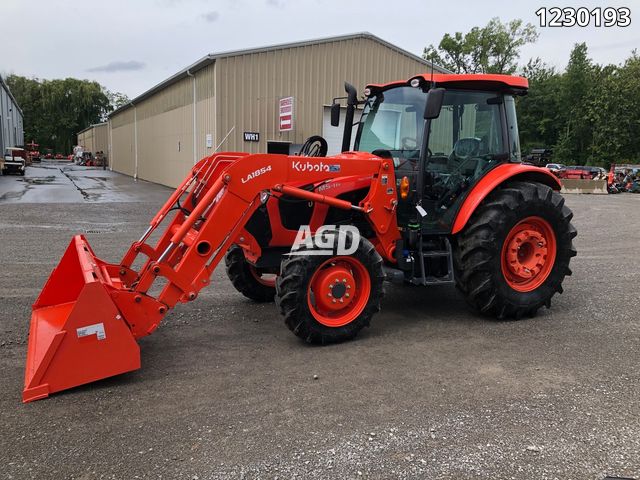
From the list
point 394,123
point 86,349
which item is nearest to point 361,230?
point 394,123

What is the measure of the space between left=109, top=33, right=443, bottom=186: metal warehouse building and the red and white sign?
0.10ft

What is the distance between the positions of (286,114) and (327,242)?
41.7 ft

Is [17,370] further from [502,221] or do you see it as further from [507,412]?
[502,221]

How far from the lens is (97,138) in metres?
57.8

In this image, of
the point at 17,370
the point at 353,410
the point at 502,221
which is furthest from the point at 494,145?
the point at 17,370

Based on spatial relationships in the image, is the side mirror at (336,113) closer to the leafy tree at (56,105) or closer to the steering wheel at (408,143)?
the steering wheel at (408,143)

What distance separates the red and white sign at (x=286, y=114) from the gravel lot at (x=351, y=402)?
1139 centimetres

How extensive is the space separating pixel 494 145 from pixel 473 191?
64 centimetres

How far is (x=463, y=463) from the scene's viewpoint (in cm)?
295

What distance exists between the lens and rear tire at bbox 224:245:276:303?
19.1ft

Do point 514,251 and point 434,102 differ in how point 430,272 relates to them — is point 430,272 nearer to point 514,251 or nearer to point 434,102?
point 514,251

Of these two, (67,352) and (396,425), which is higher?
(67,352)

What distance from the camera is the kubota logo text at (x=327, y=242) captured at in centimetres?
448

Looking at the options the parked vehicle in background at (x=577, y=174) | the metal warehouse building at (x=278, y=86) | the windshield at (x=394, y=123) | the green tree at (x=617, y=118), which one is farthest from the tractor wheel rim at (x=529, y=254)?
the green tree at (x=617, y=118)
